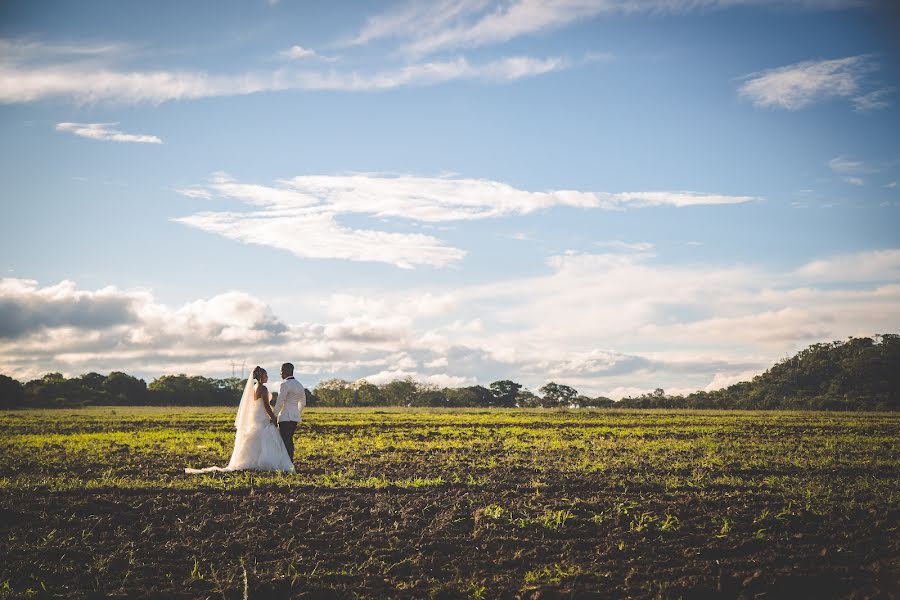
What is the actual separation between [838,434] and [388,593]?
28867 millimetres

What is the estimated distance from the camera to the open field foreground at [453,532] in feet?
27.5

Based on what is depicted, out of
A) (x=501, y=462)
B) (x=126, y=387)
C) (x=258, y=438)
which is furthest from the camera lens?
(x=126, y=387)

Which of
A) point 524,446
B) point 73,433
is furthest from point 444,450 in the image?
point 73,433

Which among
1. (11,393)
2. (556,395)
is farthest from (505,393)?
(11,393)

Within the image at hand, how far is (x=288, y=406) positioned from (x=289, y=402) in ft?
0.29

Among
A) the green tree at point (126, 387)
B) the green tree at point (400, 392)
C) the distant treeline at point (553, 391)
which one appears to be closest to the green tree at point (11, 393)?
the distant treeline at point (553, 391)

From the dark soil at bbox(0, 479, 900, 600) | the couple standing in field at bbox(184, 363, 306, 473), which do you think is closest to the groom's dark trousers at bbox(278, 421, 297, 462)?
the couple standing in field at bbox(184, 363, 306, 473)

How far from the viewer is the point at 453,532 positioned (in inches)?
396

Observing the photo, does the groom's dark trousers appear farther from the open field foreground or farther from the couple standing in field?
the open field foreground

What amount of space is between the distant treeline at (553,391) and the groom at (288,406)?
226 ft

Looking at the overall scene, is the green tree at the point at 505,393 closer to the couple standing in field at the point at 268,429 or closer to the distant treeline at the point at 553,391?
the distant treeline at the point at 553,391

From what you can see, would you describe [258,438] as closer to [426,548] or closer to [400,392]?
[426,548]

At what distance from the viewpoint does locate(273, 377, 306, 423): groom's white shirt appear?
51.2ft

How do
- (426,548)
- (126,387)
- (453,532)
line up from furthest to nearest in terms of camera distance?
(126,387) < (453,532) < (426,548)
